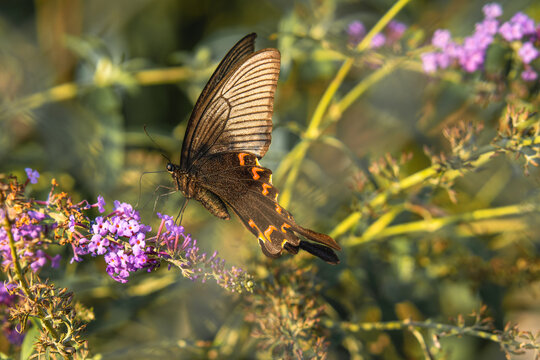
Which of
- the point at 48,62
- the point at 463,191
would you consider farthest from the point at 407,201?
the point at 48,62

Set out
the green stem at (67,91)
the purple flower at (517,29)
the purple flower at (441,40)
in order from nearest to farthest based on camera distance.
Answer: the purple flower at (517,29) < the purple flower at (441,40) < the green stem at (67,91)

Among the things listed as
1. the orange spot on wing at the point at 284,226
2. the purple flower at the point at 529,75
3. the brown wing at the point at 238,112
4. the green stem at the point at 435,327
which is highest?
the purple flower at the point at 529,75

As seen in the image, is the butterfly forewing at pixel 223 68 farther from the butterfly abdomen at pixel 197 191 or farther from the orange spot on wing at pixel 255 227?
the orange spot on wing at pixel 255 227

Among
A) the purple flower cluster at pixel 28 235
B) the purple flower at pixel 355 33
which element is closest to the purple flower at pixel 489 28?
the purple flower at pixel 355 33

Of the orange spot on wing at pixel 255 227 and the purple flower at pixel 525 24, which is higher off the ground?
the purple flower at pixel 525 24

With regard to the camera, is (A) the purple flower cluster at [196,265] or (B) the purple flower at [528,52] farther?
(B) the purple flower at [528,52]

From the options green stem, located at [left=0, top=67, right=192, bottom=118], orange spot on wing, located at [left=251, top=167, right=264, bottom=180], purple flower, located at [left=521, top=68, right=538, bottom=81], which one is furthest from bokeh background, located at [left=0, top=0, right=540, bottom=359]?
orange spot on wing, located at [left=251, top=167, right=264, bottom=180]

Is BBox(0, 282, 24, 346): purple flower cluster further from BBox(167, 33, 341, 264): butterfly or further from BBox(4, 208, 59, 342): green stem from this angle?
BBox(167, 33, 341, 264): butterfly
